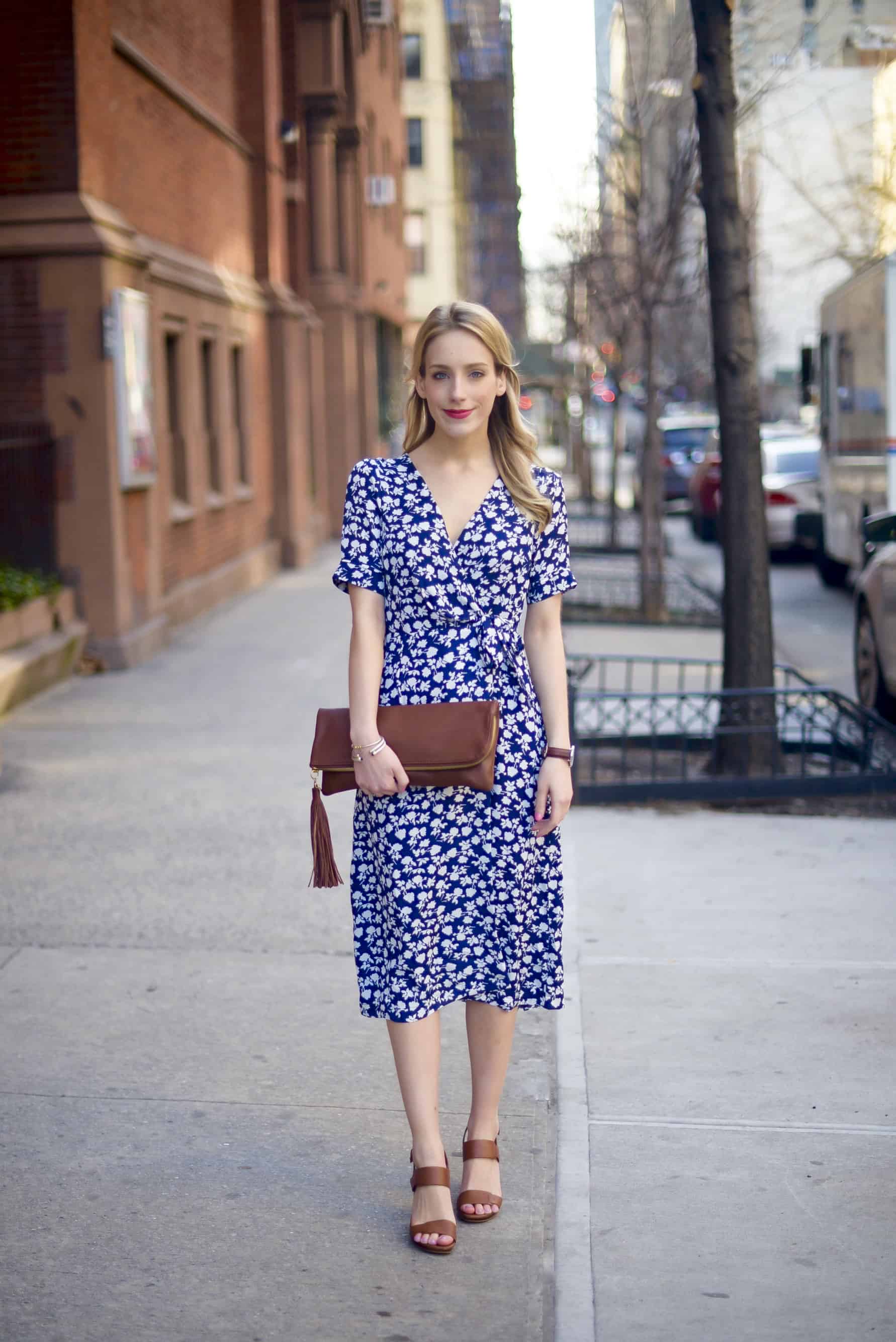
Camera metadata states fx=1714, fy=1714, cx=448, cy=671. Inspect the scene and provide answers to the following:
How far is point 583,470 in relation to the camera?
38000 mm

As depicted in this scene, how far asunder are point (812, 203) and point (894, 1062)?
21.8 m

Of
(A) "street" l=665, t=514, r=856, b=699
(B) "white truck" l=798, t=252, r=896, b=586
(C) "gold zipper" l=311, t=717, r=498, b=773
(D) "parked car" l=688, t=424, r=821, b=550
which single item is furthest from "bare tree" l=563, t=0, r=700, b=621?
(C) "gold zipper" l=311, t=717, r=498, b=773

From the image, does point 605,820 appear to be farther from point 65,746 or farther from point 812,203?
point 812,203

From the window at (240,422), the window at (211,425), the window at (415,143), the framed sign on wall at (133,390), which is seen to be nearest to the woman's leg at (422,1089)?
the framed sign on wall at (133,390)

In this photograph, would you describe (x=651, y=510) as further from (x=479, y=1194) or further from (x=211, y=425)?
(x=479, y=1194)

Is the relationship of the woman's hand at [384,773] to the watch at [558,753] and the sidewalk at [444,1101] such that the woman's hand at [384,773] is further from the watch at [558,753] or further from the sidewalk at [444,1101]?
the sidewalk at [444,1101]

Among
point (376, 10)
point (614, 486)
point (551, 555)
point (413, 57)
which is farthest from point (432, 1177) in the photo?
point (413, 57)

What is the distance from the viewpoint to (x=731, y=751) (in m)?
8.26

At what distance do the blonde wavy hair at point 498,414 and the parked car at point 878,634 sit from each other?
20.0 ft

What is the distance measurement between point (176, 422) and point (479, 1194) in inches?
513

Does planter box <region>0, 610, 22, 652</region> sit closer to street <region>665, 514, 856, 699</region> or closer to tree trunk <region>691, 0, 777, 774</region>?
tree trunk <region>691, 0, 777, 774</region>

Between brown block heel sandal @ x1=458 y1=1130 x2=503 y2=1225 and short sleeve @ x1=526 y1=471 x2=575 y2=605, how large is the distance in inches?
46.3

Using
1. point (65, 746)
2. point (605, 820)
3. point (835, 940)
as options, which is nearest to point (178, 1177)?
point (835, 940)

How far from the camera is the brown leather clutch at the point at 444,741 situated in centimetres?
341
